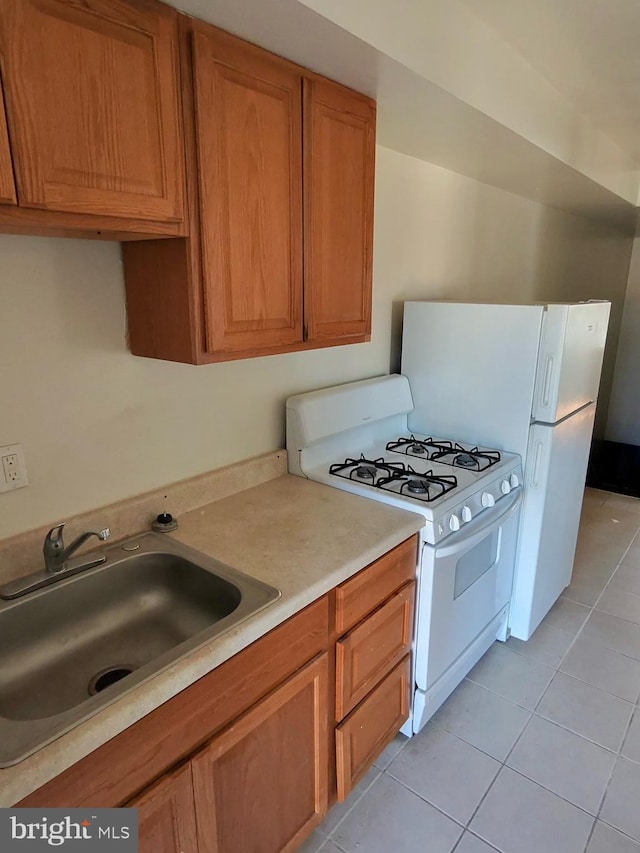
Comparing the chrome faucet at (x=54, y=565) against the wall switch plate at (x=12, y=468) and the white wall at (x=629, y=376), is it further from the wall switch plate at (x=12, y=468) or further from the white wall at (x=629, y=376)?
the white wall at (x=629, y=376)

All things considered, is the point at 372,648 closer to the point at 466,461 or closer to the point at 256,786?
the point at 256,786

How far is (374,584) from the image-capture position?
156cm

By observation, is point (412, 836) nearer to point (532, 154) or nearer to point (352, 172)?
point (352, 172)

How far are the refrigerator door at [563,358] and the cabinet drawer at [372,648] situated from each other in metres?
0.99

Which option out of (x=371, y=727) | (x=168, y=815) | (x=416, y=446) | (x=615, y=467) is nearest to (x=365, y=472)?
(x=416, y=446)

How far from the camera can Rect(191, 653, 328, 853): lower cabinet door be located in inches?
45.5

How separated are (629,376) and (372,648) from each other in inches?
183

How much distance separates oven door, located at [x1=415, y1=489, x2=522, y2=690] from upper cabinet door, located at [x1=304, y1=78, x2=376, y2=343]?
809 mm

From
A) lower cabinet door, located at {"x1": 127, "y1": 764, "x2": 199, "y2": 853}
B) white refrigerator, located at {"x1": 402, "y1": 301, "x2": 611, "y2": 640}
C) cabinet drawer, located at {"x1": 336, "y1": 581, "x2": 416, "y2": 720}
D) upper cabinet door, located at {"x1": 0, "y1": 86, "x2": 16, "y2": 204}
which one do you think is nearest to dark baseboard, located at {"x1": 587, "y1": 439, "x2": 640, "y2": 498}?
white refrigerator, located at {"x1": 402, "y1": 301, "x2": 611, "y2": 640}

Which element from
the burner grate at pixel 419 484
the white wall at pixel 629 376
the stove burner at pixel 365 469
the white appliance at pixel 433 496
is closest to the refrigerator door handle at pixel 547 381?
the white appliance at pixel 433 496

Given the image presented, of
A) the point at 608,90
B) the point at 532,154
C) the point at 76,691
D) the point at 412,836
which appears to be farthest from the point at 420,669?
the point at 608,90

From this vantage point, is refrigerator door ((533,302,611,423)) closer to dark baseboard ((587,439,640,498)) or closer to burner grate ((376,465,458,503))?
burner grate ((376,465,458,503))

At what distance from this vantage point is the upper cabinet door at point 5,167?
0.92 metres

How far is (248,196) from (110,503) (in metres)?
0.93
